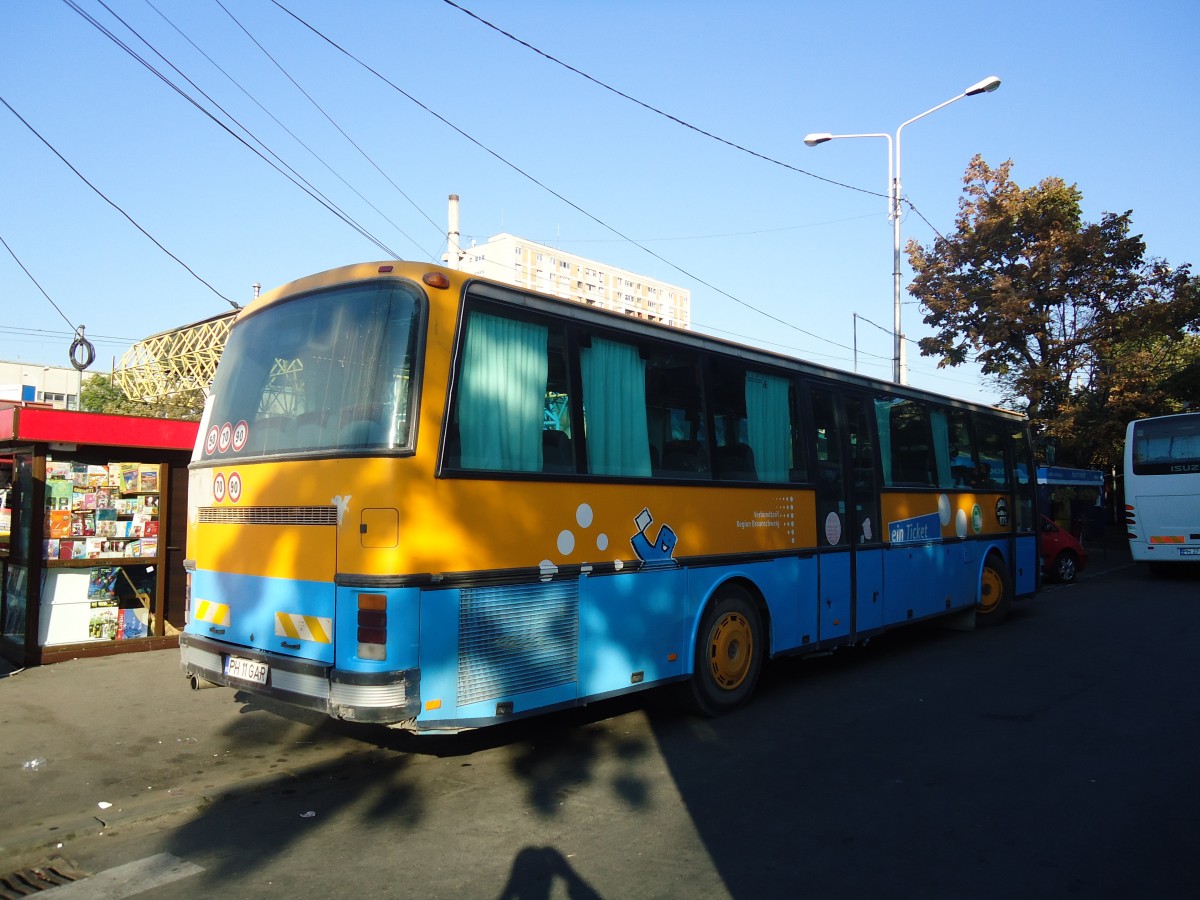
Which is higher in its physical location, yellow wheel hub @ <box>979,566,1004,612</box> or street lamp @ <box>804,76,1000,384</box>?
street lamp @ <box>804,76,1000,384</box>

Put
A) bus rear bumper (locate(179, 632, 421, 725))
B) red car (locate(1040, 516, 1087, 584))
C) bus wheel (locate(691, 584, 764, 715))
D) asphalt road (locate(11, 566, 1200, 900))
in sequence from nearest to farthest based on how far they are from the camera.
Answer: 1. asphalt road (locate(11, 566, 1200, 900))
2. bus rear bumper (locate(179, 632, 421, 725))
3. bus wheel (locate(691, 584, 764, 715))
4. red car (locate(1040, 516, 1087, 584))

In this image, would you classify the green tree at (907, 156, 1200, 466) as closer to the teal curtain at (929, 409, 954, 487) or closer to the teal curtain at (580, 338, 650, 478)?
the teal curtain at (929, 409, 954, 487)

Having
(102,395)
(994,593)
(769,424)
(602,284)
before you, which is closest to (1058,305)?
(994,593)

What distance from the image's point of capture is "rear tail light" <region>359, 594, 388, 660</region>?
5.01 m

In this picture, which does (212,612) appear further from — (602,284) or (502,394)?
(602,284)

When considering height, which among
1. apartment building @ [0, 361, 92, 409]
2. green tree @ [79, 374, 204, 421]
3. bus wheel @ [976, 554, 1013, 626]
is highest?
apartment building @ [0, 361, 92, 409]

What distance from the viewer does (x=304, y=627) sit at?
214 inches

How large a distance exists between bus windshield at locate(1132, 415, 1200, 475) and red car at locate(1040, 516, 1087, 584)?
2057mm

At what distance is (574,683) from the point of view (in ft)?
19.6

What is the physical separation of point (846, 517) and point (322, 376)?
575 centimetres

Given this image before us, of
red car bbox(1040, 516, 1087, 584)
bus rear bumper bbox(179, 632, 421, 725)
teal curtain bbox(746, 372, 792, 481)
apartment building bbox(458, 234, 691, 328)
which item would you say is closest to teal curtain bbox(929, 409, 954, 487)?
teal curtain bbox(746, 372, 792, 481)

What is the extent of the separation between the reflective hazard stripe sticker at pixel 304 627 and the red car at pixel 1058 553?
17832mm

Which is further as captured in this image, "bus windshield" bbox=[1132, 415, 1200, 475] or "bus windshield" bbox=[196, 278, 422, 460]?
"bus windshield" bbox=[1132, 415, 1200, 475]

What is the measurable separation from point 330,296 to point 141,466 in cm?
550
